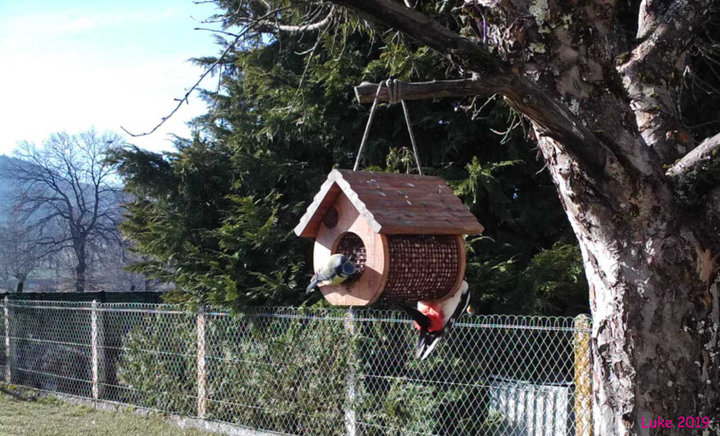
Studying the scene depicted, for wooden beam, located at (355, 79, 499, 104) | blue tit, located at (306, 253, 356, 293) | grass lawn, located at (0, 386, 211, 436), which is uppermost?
wooden beam, located at (355, 79, 499, 104)

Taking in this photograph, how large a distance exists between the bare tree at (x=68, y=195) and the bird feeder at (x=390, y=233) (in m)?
25.3

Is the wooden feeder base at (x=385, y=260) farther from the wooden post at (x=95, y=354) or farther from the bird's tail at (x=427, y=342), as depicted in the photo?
the wooden post at (x=95, y=354)

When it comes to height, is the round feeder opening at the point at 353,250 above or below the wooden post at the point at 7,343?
above

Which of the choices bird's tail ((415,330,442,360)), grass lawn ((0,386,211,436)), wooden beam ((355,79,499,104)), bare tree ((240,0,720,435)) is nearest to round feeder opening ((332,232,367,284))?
bird's tail ((415,330,442,360))

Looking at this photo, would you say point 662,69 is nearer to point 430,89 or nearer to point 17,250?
point 430,89

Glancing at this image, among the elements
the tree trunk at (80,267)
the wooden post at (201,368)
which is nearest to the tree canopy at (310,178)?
the wooden post at (201,368)

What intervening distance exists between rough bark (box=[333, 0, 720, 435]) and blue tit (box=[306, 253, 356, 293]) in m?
0.96

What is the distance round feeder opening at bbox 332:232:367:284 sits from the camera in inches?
115

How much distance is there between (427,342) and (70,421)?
586 cm

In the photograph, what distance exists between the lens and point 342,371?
6234 mm

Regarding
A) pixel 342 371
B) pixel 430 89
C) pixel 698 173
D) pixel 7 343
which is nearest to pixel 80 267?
pixel 7 343

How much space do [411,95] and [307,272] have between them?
4.64 meters

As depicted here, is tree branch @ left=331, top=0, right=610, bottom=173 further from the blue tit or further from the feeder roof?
the blue tit

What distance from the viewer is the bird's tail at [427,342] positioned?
329cm
